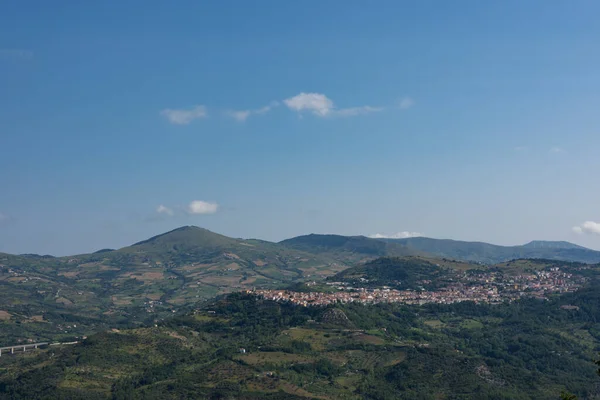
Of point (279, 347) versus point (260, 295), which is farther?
point (260, 295)

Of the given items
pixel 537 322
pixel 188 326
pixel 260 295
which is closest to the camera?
pixel 188 326

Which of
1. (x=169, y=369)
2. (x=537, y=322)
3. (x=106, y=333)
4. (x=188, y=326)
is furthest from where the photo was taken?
(x=537, y=322)

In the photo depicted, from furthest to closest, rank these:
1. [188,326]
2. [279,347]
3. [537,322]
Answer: [537,322] → [188,326] → [279,347]

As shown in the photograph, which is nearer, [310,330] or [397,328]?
[310,330]

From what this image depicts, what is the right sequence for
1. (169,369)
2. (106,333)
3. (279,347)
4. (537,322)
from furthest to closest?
(537,322), (106,333), (279,347), (169,369)

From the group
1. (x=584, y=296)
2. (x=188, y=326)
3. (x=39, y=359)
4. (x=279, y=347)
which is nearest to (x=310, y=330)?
(x=279, y=347)

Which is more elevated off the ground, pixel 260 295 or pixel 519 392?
pixel 260 295

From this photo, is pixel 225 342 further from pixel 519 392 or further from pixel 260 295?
pixel 519 392

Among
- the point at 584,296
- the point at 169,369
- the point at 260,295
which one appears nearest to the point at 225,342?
the point at 169,369

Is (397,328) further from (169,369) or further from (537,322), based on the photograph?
(169,369)
